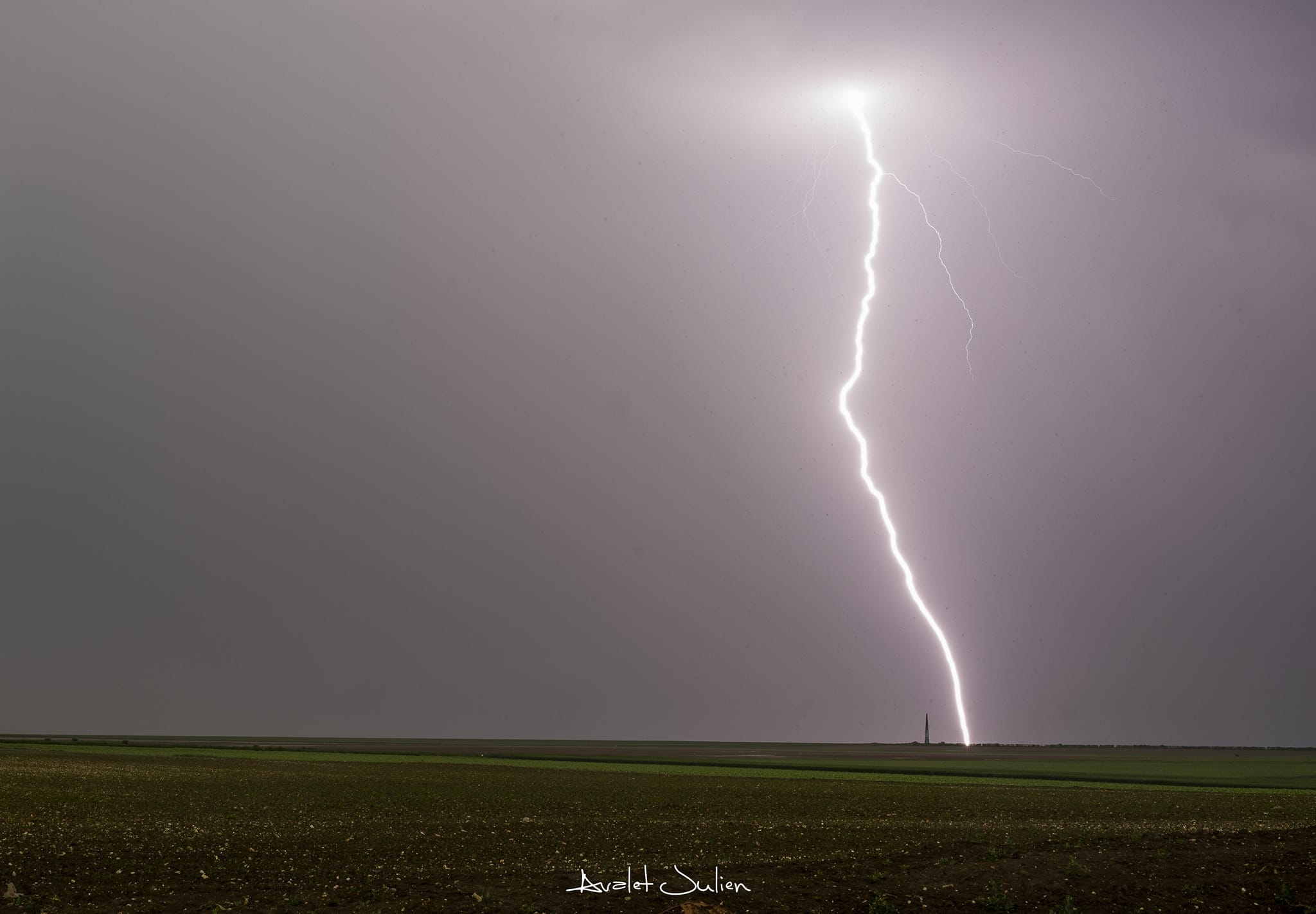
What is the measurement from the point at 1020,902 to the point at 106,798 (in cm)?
2932

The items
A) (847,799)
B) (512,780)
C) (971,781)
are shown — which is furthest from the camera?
(971,781)

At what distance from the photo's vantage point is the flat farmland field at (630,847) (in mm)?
16438

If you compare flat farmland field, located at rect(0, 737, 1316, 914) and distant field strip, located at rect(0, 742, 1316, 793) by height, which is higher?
flat farmland field, located at rect(0, 737, 1316, 914)

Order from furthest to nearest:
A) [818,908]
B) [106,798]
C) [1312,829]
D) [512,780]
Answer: [512,780]
[106,798]
[1312,829]
[818,908]

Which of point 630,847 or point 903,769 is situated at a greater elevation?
point 630,847

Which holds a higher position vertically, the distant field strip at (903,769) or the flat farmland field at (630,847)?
the flat farmland field at (630,847)

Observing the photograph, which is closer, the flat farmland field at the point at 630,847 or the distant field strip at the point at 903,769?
the flat farmland field at the point at 630,847

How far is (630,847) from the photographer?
22609mm

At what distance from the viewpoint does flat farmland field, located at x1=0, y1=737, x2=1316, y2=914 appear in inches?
647

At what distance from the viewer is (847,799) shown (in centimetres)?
3966

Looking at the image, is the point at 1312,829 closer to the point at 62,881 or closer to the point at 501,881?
the point at 501,881

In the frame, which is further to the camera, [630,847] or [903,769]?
[903,769]

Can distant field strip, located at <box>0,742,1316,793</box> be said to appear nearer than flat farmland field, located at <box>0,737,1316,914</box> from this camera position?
No

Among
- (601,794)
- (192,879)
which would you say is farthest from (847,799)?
(192,879)
